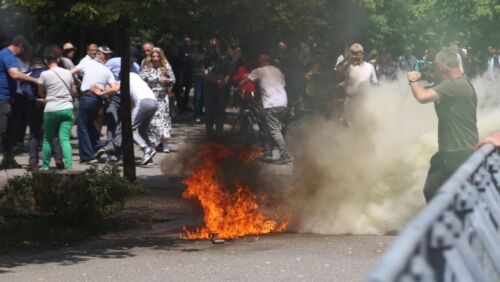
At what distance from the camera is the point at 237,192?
12.0 meters

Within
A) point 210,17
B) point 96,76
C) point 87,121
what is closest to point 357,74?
point 96,76

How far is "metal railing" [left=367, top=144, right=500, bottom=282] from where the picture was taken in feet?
9.93

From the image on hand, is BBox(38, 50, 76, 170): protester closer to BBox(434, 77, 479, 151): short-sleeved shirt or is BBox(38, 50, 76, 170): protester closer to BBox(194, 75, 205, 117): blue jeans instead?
BBox(434, 77, 479, 151): short-sleeved shirt

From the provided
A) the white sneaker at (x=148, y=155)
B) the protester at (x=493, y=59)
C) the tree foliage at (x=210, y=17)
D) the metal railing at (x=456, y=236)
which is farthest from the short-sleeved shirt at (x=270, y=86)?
the protester at (x=493, y=59)

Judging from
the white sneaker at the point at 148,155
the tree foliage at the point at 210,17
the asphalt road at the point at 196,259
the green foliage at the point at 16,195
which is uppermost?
the tree foliage at the point at 210,17

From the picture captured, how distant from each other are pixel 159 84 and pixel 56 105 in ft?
11.5

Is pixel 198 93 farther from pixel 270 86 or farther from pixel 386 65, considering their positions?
pixel 270 86

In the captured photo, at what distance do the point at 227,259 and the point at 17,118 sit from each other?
28.9ft

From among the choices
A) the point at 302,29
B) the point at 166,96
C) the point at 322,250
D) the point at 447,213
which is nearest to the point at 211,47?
the point at 166,96

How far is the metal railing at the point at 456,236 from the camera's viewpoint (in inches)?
119

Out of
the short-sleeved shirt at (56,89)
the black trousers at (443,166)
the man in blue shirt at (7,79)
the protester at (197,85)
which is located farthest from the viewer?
the protester at (197,85)

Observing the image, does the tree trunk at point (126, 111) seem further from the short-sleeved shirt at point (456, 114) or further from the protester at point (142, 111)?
the short-sleeved shirt at point (456, 114)

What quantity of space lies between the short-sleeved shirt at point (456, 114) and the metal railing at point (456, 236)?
3.46m

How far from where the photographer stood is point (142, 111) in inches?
694
